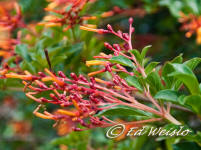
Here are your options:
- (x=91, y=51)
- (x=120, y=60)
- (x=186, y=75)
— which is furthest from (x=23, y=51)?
(x=186, y=75)

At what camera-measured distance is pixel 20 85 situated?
908 millimetres

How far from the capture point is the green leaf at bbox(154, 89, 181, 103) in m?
0.54

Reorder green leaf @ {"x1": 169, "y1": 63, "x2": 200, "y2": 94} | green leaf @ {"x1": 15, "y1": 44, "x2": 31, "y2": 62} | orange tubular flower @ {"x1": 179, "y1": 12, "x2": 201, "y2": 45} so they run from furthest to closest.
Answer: orange tubular flower @ {"x1": 179, "y1": 12, "x2": 201, "y2": 45}, green leaf @ {"x1": 15, "y1": 44, "x2": 31, "y2": 62}, green leaf @ {"x1": 169, "y1": 63, "x2": 200, "y2": 94}

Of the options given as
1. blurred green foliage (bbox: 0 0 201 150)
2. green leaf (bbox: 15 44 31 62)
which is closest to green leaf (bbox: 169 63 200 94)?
blurred green foliage (bbox: 0 0 201 150)

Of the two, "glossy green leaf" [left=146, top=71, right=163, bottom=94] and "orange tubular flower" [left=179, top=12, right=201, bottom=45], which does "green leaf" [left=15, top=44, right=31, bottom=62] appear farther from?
"orange tubular flower" [left=179, top=12, right=201, bottom=45]

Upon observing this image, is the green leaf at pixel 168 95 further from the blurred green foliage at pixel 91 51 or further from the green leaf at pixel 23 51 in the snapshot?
the green leaf at pixel 23 51

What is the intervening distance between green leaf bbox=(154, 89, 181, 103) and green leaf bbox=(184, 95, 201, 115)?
22 millimetres

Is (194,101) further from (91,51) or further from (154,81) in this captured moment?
(91,51)

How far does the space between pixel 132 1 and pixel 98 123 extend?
1.02m

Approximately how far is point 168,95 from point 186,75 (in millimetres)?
62

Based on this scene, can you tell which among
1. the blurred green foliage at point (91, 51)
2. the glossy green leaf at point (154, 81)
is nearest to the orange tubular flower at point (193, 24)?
the blurred green foliage at point (91, 51)

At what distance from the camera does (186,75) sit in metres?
0.50

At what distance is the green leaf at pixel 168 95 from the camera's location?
21.2 inches

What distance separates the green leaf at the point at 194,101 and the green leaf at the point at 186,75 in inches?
0.9
